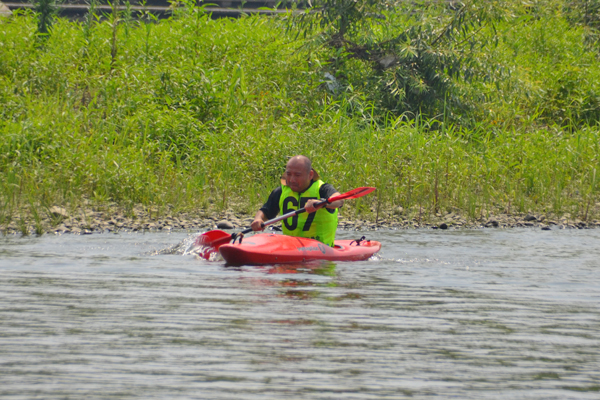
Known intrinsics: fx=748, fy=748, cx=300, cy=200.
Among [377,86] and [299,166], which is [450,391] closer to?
[299,166]

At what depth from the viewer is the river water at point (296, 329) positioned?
295 cm

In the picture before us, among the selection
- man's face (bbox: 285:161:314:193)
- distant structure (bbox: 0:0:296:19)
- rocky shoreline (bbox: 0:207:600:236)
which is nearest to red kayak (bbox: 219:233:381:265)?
man's face (bbox: 285:161:314:193)

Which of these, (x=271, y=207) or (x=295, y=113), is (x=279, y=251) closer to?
(x=271, y=207)

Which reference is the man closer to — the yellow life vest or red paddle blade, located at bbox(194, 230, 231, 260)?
the yellow life vest

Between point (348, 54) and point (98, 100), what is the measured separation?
465cm

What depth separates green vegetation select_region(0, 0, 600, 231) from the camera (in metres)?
10.6

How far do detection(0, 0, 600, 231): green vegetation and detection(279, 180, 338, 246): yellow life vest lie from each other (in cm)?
306

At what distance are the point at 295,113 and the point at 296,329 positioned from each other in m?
9.52

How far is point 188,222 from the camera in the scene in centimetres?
987

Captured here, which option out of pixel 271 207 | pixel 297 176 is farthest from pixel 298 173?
pixel 271 207

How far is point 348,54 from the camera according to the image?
1395 cm

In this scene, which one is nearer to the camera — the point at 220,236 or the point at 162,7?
the point at 220,236

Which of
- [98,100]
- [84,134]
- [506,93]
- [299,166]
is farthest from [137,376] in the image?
[506,93]

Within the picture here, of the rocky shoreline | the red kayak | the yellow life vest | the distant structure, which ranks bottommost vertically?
the rocky shoreline
